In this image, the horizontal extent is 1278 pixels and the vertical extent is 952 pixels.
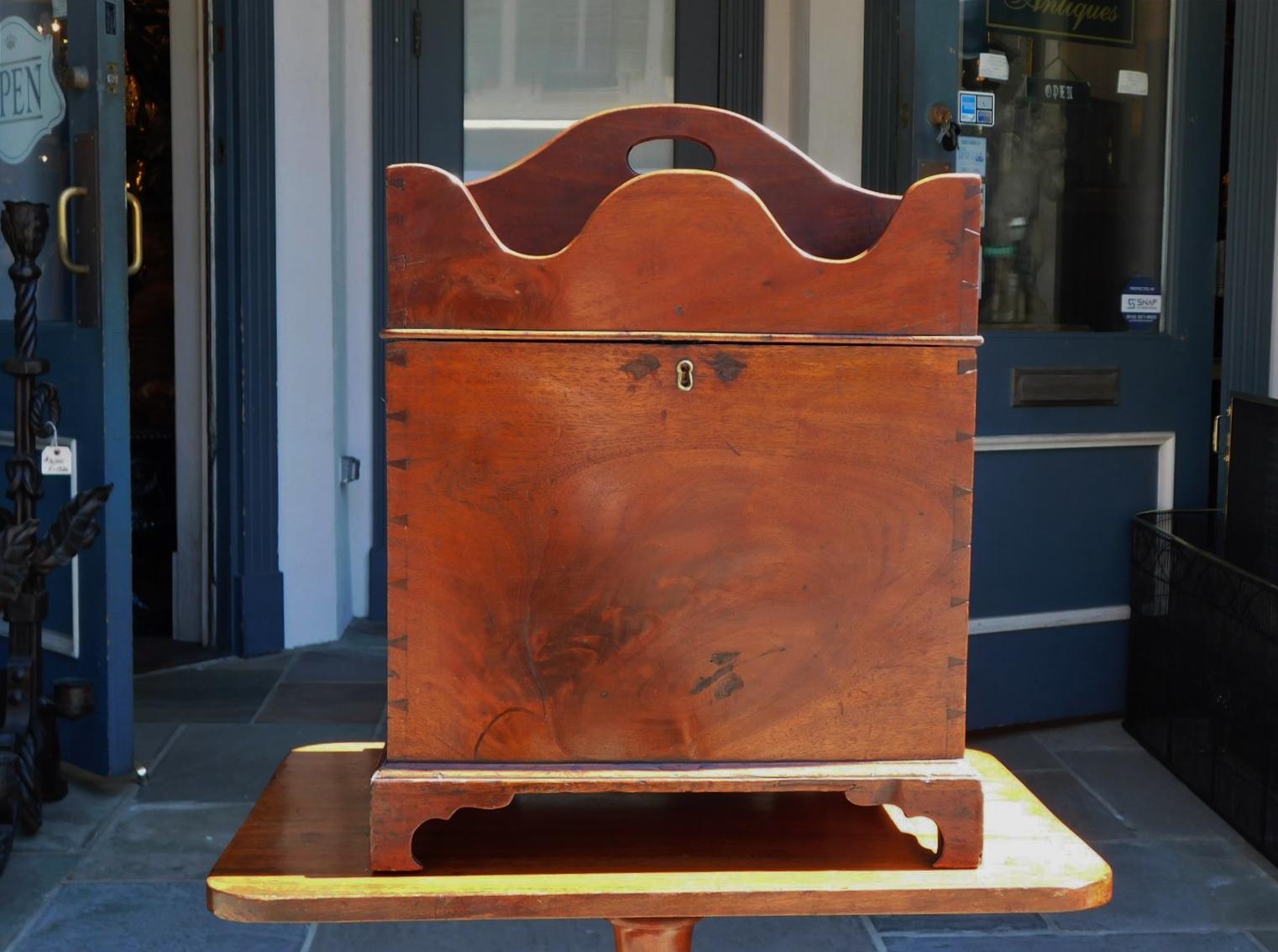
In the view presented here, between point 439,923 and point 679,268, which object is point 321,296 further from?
point 679,268

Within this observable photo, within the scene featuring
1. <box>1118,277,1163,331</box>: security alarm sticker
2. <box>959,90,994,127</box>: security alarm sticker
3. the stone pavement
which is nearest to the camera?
the stone pavement

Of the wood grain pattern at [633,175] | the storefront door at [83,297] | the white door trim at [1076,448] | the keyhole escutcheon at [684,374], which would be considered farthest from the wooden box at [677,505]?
the white door trim at [1076,448]

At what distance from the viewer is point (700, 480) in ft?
3.21

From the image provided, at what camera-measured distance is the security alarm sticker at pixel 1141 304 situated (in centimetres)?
328

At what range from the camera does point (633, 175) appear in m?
1.08

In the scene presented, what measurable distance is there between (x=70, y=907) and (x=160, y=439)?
8.19 feet

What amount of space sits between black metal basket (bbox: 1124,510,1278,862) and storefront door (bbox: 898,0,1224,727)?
79 millimetres

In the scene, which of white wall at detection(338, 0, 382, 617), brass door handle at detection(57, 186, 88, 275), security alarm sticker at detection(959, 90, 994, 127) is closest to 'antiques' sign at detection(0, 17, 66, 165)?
brass door handle at detection(57, 186, 88, 275)

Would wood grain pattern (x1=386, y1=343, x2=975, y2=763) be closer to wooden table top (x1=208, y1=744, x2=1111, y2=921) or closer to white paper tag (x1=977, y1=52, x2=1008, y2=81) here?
wooden table top (x1=208, y1=744, x2=1111, y2=921)

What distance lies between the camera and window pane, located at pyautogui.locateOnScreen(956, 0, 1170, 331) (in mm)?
3160

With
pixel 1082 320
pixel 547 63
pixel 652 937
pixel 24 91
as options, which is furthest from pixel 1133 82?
pixel 652 937

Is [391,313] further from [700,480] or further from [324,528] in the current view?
[324,528]

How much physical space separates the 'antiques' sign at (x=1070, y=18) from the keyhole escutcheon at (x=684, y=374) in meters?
2.41

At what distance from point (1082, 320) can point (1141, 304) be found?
0.16m
